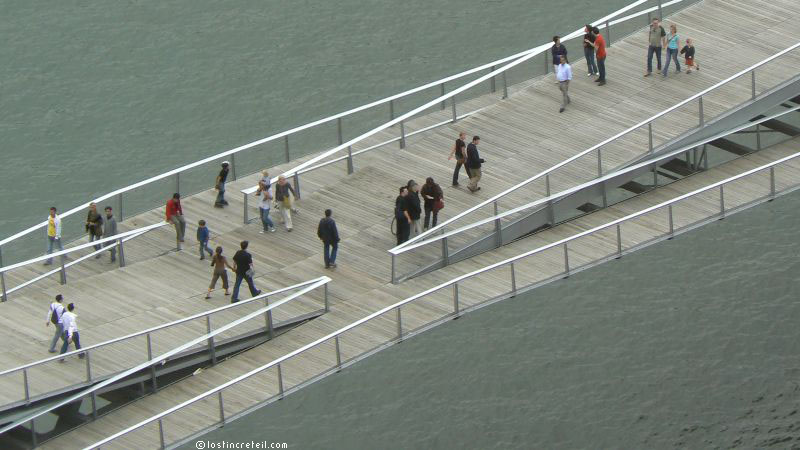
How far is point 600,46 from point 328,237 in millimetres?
9866

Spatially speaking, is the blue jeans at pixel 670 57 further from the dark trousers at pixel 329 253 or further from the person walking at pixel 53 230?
the person walking at pixel 53 230

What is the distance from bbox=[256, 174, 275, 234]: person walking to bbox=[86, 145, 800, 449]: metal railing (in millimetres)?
4789

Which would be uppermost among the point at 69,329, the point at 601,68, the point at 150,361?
the point at 601,68

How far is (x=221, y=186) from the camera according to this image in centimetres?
5538

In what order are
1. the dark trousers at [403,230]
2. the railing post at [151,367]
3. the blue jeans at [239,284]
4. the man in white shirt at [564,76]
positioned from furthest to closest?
the man in white shirt at [564,76]
the dark trousers at [403,230]
the blue jeans at [239,284]
the railing post at [151,367]

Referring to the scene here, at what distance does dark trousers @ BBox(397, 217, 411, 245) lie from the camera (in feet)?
173

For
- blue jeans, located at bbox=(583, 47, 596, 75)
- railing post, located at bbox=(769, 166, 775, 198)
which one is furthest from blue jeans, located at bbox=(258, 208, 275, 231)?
railing post, located at bbox=(769, 166, 775, 198)

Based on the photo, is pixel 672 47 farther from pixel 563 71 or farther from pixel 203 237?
pixel 203 237

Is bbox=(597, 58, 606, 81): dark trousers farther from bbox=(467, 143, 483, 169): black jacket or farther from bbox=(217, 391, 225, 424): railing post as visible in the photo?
bbox=(217, 391, 225, 424): railing post

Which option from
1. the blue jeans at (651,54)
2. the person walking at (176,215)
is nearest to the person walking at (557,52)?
the blue jeans at (651,54)

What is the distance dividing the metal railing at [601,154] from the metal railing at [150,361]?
103 inches

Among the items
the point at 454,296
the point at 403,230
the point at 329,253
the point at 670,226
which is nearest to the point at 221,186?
the point at 329,253

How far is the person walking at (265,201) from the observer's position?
5391 centimetres

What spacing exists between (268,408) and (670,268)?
1230 centimetres
